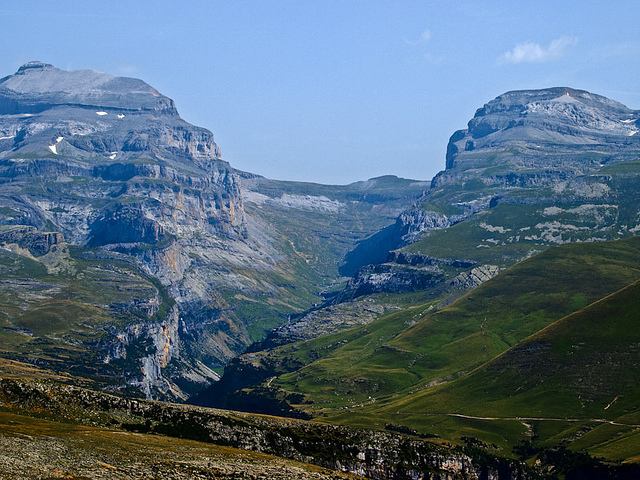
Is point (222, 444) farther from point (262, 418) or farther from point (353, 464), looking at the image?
point (353, 464)

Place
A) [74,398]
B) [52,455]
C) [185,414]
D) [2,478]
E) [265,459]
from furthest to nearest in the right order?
1. [185,414]
2. [74,398]
3. [265,459]
4. [52,455]
5. [2,478]

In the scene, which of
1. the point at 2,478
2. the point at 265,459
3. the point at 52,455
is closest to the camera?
the point at 2,478

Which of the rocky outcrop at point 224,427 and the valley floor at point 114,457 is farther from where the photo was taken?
the rocky outcrop at point 224,427

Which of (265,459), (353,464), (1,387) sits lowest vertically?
(353,464)

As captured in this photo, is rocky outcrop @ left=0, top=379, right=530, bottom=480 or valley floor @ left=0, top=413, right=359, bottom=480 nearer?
valley floor @ left=0, top=413, right=359, bottom=480

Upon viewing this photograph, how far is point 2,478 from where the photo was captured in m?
92.1

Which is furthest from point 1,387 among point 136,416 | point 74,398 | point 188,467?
point 188,467

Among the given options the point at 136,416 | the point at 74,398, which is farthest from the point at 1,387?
the point at 136,416

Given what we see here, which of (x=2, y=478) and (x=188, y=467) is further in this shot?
(x=188, y=467)

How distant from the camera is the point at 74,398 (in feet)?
525

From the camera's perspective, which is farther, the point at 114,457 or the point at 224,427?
the point at 224,427

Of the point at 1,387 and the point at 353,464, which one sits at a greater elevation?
the point at 1,387

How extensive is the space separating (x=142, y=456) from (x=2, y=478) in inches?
1239

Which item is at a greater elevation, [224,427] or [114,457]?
[114,457]
